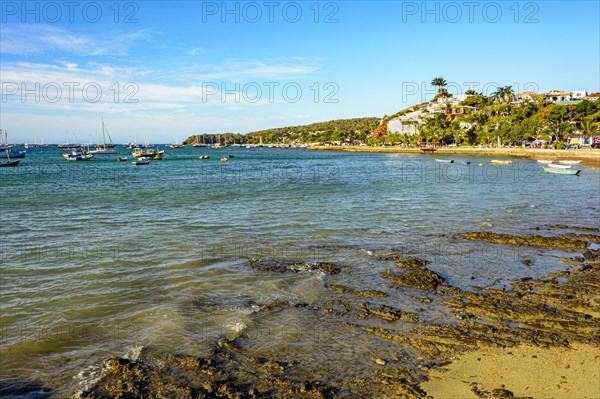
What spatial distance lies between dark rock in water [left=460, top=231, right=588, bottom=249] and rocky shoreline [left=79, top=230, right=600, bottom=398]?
3.68 meters

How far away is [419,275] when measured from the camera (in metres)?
12.7

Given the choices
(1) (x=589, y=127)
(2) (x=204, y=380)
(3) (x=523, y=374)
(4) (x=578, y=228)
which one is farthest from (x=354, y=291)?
(1) (x=589, y=127)

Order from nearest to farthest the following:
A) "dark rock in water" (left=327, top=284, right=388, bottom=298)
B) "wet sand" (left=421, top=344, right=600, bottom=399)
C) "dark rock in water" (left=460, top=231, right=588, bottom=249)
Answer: "wet sand" (left=421, top=344, right=600, bottom=399) → "dark rock in water" (left=327, top=284, right=388, bottom=298) → "dark rock in water" (left=460, top=231, right=588, bottom=249)

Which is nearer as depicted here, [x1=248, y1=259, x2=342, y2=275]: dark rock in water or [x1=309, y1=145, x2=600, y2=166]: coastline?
[x1=248, y1=259, x2=342, y2=275]: dark rock in water

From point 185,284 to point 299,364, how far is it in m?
5.89

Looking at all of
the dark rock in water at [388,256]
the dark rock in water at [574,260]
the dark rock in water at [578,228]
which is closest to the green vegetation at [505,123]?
the dark rock in water at [578,228]

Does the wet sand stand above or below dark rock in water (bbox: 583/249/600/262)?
below

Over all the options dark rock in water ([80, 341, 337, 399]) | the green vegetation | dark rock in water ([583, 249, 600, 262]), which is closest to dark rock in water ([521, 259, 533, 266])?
dark rock in water ([583, 249, 600, 262])

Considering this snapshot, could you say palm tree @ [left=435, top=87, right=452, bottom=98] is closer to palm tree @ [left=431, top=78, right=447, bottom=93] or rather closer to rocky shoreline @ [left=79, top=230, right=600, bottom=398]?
palm tree @ [left=431, top=78, right=447, bottom=93]

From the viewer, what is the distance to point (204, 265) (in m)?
14.5

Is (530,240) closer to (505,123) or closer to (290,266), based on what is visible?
(290,266)

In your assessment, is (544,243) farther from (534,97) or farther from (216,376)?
(534,97)

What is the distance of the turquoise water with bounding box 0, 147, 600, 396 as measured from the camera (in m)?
8.80

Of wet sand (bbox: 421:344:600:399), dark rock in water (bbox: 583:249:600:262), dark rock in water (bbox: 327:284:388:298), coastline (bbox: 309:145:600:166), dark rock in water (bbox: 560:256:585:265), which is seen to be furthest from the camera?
coastline (bbox: 309:145:600:166)
